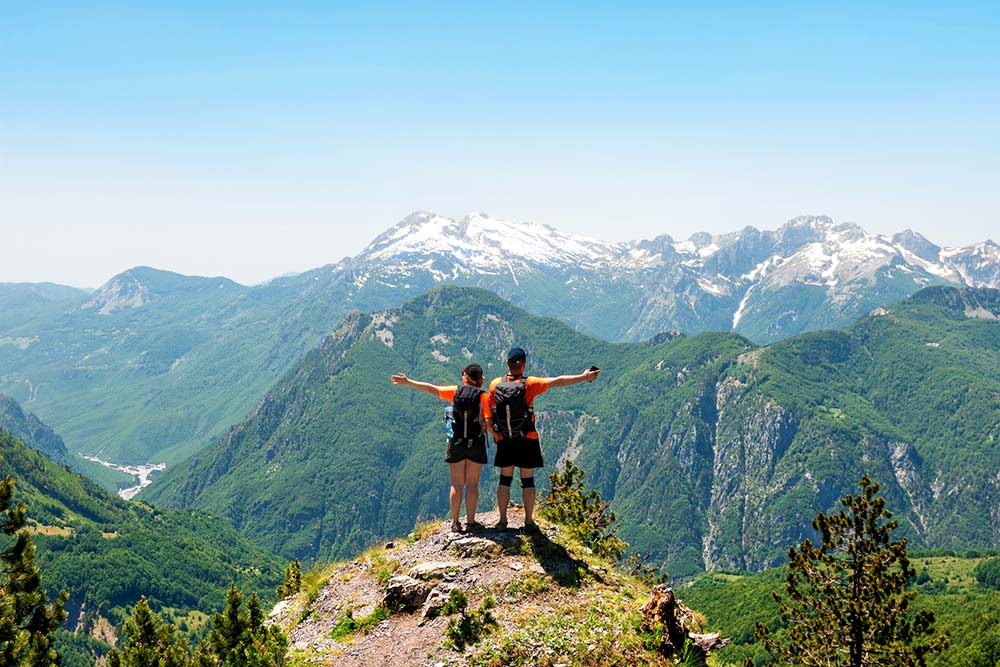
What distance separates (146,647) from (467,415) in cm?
4048

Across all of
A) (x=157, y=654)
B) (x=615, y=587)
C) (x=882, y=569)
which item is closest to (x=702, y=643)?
(x=615, y=587)

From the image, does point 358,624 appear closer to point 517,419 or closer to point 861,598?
point 517,419

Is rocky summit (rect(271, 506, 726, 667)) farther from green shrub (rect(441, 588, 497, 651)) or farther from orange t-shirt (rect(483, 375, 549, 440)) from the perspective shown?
orange t-shirt (rect(483, 375, 549, 440))

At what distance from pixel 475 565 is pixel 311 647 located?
576 cm

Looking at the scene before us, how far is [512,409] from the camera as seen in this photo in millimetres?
21406

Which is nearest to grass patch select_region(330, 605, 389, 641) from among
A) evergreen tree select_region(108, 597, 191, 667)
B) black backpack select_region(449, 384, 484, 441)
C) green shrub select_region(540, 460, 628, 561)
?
black backpack select_region(449, 384, 484, 441)

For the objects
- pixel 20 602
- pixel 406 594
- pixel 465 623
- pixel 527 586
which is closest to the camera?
pixel 465 623

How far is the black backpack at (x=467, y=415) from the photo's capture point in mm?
22156

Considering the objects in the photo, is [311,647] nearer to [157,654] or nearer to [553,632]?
[553,632]

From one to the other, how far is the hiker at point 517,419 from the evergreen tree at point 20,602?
24171mm

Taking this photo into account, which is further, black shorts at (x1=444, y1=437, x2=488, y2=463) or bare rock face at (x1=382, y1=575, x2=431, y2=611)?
black shorts at (x1=444, y1=437, x2=488, y2=463)

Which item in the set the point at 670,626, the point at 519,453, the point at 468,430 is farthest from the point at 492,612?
the point at 468,430

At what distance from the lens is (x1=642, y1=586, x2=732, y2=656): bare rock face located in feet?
60.4

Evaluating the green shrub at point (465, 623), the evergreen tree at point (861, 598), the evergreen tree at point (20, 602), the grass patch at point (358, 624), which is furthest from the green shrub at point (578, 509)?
the evergreen tree at point (20, 602)
